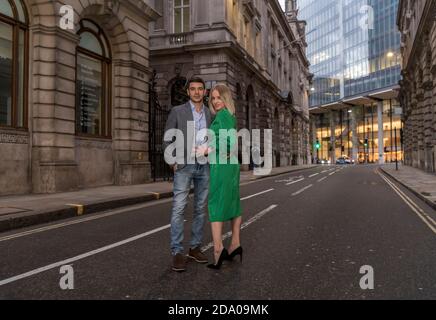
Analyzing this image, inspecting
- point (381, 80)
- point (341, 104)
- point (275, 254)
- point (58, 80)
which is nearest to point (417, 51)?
point (58, 80)

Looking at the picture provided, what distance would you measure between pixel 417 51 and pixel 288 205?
24.7m

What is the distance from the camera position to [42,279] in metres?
3.94

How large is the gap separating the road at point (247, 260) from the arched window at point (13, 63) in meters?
5.14

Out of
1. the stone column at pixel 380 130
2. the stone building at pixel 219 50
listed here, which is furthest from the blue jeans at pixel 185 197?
the stone column at pixel 380 130

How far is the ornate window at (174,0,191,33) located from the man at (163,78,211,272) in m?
25.5

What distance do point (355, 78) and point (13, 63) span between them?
2927 inches

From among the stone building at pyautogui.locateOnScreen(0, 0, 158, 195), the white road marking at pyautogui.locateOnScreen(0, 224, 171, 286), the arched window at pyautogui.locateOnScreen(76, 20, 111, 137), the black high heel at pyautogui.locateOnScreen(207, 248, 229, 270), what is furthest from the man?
the arched window at pyautogui.locateOnScreen(76, 20, 111, 137)

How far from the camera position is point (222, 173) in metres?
4.13

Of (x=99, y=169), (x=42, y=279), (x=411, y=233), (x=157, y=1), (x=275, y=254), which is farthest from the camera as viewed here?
(x=157, y=1)

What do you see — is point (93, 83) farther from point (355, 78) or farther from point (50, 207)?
point (355, 78)

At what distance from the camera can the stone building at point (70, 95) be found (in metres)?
11.4

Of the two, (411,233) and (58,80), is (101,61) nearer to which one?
(58,80)

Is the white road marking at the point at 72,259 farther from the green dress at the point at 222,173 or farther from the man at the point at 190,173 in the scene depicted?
the green dress at the point at 222,173

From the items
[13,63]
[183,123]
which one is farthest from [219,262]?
[13,63]
